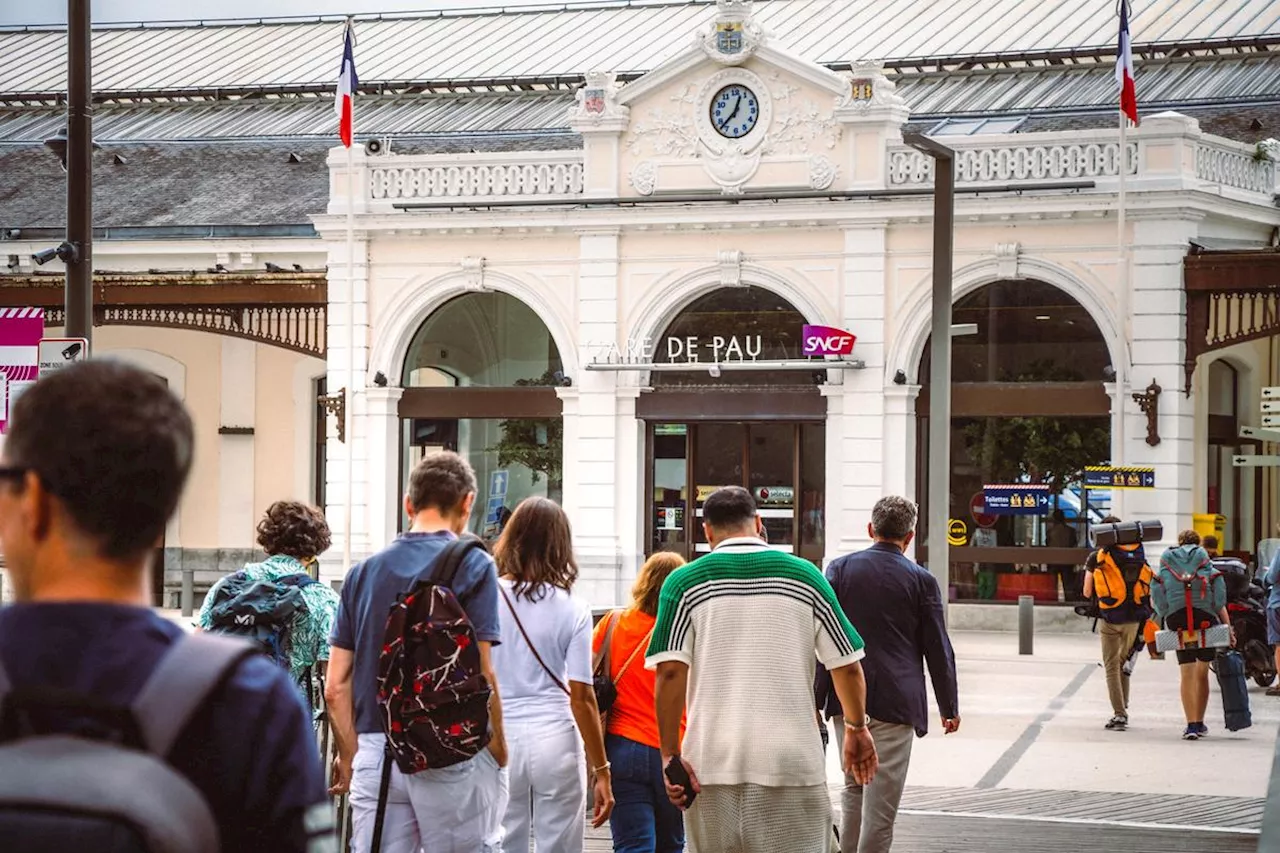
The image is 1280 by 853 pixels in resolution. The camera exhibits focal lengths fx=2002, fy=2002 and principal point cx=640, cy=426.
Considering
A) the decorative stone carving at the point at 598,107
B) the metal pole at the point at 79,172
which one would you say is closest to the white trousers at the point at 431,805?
the metal pole at the point at 79,172

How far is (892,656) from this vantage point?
8.68 metres

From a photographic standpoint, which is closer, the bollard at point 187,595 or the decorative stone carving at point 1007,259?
the decorative stone carving at point 1007,259

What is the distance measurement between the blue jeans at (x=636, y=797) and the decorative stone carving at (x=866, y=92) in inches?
779

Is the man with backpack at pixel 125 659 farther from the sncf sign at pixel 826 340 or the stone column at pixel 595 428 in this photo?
the stone column at pixel 595 428

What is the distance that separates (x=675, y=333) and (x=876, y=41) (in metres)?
9.94

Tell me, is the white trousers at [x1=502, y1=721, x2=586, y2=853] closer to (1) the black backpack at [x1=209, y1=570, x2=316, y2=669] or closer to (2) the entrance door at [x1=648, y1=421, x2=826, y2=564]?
(1) the black backpack at [x1=209, y1=570, x2=316, y2=669]

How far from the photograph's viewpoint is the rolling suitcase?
14.6m

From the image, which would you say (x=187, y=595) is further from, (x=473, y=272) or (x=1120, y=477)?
(x=1120, y=477)

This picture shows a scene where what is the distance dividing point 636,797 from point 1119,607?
8.73m

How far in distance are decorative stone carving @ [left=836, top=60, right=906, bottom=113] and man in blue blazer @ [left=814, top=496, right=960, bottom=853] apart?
1841 cm

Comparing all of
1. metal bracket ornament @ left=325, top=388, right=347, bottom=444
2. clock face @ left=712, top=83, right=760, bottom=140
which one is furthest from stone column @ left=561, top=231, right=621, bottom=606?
metal bracket ornament @ left=325, top=388, right=347, bottom=444

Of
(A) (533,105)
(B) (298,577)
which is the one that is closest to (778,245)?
(A) (533,105)

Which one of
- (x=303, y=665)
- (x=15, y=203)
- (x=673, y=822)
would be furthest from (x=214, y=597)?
(x=15, y=203)

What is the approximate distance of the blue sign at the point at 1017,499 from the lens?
26.6 m
